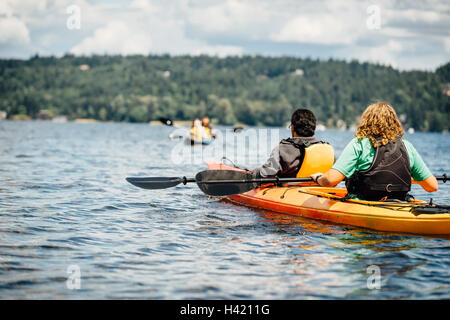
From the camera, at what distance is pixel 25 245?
7.61 m

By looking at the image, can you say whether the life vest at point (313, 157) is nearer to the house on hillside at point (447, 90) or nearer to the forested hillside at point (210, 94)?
the forested hillside at point (210, 94)

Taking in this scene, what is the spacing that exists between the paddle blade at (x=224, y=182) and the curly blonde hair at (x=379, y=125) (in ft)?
8.59

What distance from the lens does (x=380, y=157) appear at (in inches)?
313

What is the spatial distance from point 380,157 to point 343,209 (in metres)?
1.36

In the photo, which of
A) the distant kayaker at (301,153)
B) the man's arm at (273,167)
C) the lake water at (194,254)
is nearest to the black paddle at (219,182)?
the man's arm at (273,167)

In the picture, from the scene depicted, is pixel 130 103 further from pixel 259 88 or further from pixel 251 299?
pixel 251 299

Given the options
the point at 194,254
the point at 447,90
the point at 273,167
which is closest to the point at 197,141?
the point at 273,167

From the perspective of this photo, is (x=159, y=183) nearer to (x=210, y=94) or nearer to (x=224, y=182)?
(x=224, y=182)

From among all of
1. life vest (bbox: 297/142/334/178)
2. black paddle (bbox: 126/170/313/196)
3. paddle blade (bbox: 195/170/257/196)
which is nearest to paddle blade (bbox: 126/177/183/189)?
black paddle (bbox: 126/170/313/196)

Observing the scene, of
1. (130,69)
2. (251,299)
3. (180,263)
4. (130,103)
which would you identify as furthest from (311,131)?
(130,69)

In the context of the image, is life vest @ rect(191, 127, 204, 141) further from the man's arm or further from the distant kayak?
the man's arm

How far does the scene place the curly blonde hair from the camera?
7.82m

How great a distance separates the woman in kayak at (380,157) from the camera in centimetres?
788

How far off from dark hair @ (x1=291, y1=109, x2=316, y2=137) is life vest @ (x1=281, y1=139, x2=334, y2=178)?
21 cm
